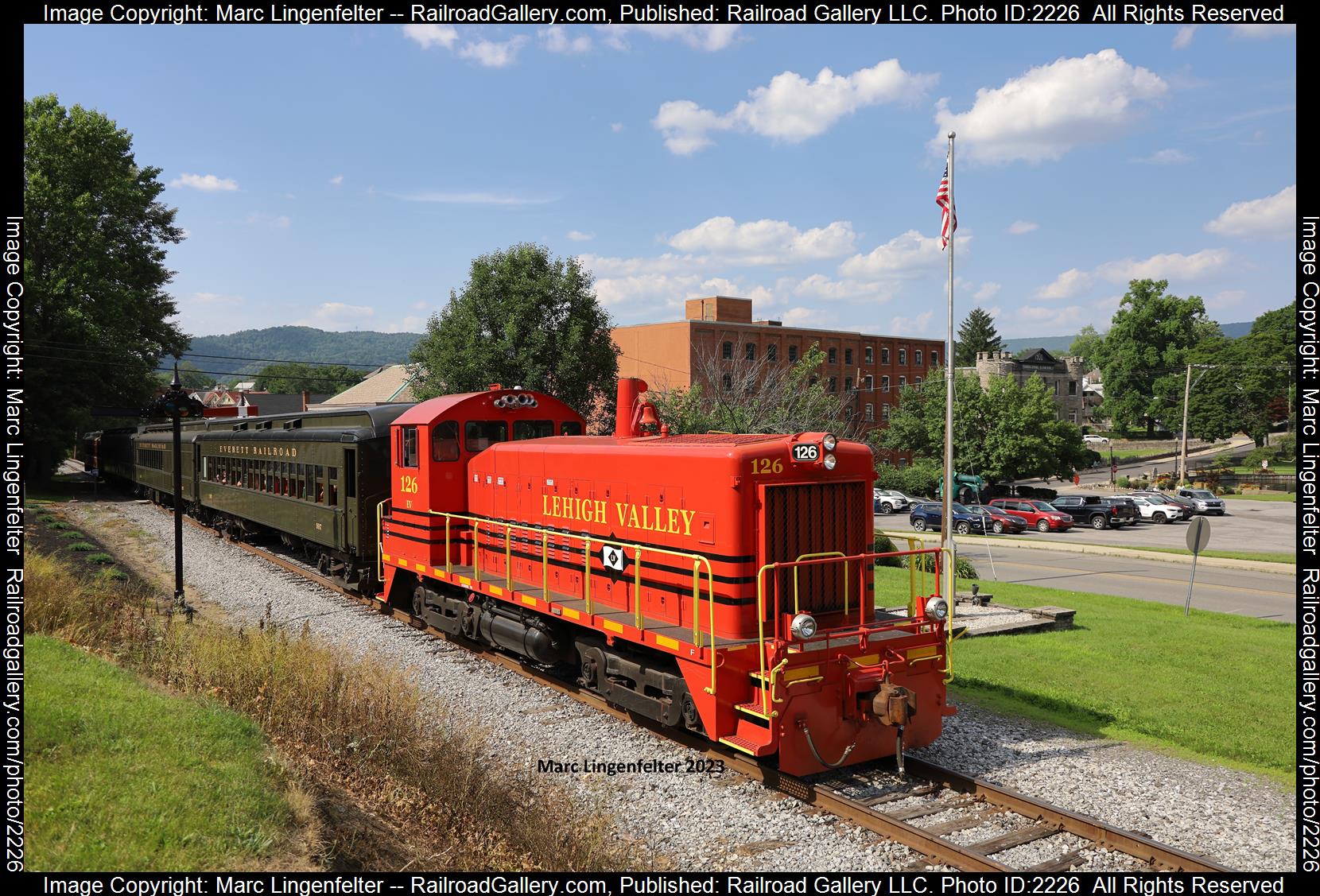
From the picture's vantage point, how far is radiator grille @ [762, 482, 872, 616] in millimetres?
9148

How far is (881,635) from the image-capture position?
9.14 metres

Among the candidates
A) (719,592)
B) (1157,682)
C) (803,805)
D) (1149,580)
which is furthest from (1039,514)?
(803,805)

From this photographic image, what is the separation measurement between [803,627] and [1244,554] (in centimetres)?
3192

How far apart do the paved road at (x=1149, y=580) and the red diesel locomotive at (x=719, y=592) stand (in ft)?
Result: 53.3

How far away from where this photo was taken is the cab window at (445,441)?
14.0 m

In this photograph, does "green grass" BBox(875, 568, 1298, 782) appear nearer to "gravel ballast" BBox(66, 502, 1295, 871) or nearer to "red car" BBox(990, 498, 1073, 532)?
"gravel ballast" BBox(66, 502, 1295, 871)

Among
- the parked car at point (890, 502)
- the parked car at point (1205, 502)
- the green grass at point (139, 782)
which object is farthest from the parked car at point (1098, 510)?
the green grass at point (139, 782)

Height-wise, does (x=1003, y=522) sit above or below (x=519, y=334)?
below

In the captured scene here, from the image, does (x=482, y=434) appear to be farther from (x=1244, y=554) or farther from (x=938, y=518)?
(x=938, y=518)

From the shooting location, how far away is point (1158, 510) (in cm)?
4734

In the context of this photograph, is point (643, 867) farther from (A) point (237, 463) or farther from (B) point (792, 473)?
(A) point (237, 463)
